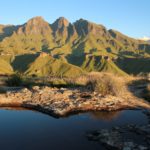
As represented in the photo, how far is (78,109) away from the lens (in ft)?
124

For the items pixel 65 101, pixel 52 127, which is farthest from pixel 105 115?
pixel 52 127

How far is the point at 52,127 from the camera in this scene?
30062 millimetres

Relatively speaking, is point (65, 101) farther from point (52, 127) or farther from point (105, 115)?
point (52, 127)

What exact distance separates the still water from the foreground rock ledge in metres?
1.96

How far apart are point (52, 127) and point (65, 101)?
1140cm

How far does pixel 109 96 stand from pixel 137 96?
7.83 meters

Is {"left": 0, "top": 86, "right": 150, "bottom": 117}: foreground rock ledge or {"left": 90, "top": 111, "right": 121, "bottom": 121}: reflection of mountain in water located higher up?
{"left": 0, "top": 86, "right": 150, "bottom": 117}: foreground rock ledge

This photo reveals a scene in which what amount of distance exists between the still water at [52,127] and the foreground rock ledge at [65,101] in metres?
1.96

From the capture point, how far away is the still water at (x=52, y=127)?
2509 cm

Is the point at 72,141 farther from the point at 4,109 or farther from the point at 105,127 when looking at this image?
the point at 4,109

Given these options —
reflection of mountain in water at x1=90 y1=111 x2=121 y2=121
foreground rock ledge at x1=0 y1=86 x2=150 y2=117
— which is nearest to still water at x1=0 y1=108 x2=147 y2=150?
reflection of mountain in water at x1=90 y1=111 x2=121 y2=121

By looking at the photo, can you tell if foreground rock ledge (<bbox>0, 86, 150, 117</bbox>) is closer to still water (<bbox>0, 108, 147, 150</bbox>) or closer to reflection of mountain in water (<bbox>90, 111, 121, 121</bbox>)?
reflection of mountain in water (<bbox>90, 111, 121, 121</bbox>)

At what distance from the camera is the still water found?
25.1 m

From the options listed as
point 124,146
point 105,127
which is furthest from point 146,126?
point 124,146
